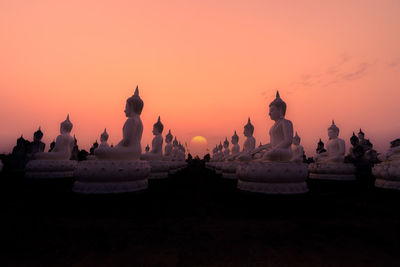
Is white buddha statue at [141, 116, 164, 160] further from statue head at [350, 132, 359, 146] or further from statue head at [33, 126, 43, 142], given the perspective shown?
statue head at [350, 132, 359, 146]

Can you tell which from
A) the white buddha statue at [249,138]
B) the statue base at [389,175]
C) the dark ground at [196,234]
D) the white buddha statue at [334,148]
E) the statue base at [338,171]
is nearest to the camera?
the dark ground at [196,234]

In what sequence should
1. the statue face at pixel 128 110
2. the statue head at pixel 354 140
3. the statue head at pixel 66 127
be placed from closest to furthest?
the statue face at pixel 128 110
the statue head at pixel 66 127
the statue head at pixel 354 140

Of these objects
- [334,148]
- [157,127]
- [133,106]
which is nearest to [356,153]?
[334,148]

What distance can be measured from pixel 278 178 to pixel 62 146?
8018 millimetres

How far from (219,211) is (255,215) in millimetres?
573

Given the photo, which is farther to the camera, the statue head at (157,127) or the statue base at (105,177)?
the statue head at (157,127)

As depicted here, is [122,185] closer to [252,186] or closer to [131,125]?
[131,125]

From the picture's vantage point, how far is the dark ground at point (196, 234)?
1.78m

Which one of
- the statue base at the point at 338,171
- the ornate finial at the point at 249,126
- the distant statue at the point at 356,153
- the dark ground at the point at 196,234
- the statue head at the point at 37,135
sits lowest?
the dark ground at the point at 196,234

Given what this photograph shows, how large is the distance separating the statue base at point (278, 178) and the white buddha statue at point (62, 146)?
7.30 meters

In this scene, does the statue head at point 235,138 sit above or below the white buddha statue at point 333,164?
above

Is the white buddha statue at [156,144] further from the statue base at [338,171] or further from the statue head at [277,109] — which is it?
the statue base at [338,171]

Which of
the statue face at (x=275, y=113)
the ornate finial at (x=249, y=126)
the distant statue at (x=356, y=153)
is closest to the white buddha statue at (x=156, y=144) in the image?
the ornate finial at (x=249, y=126)

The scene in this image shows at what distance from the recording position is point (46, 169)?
7508 mm
